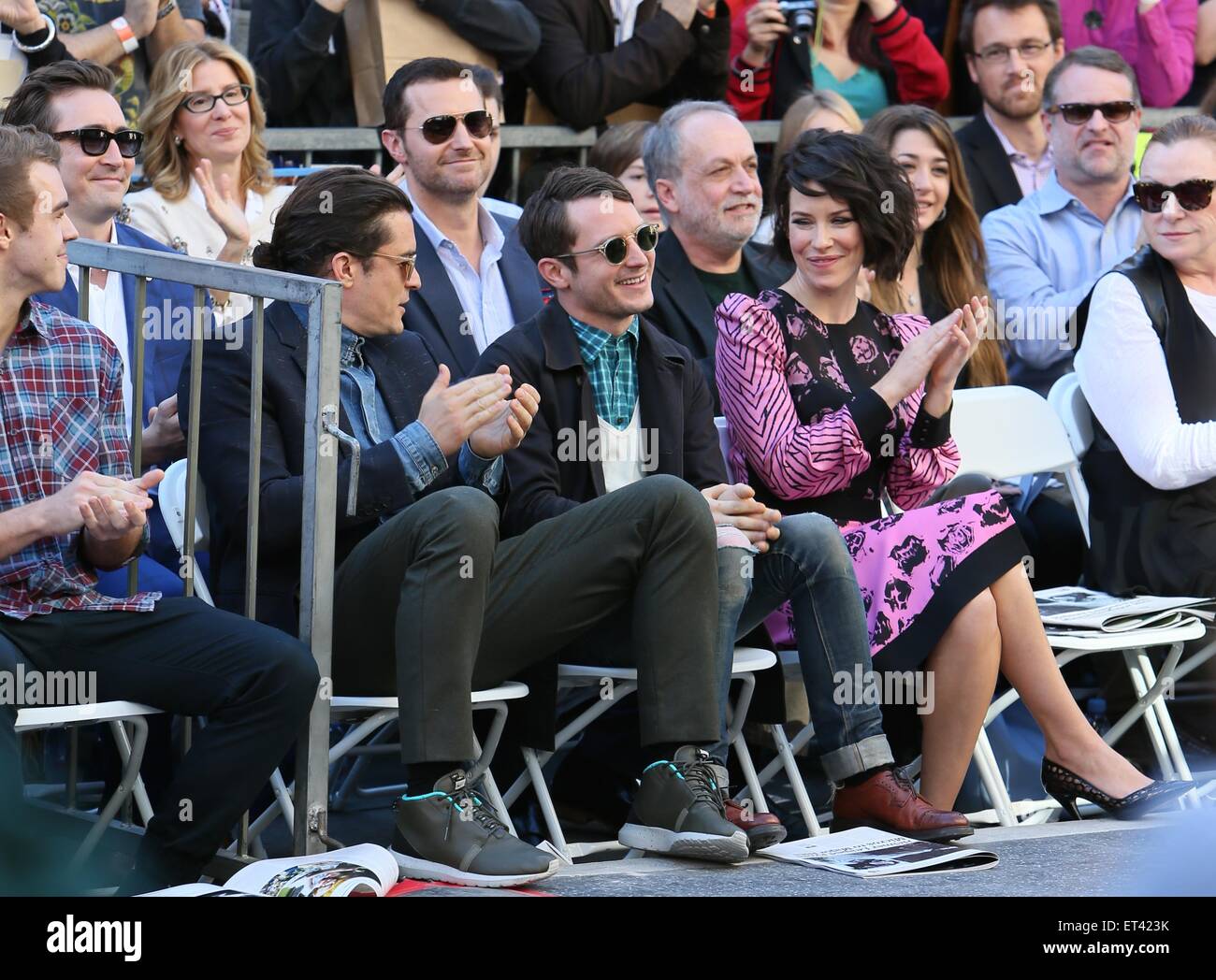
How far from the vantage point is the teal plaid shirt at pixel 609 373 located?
4.60m

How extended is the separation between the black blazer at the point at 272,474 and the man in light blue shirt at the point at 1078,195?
345cm

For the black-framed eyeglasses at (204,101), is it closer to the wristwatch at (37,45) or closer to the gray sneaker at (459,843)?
the wristwatch at (37,45)

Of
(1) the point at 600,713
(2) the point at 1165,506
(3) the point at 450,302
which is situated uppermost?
(3) the point at 450,302

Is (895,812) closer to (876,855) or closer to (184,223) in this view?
(876,855)

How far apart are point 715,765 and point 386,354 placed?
4.48ft

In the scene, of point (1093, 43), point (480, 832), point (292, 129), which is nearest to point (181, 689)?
point (480, 832)

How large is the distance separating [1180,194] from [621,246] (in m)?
2.06

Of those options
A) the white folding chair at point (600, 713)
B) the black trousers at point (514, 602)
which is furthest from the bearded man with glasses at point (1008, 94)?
the black trousers at point (514, 602)

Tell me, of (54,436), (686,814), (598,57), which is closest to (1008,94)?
(598,57)

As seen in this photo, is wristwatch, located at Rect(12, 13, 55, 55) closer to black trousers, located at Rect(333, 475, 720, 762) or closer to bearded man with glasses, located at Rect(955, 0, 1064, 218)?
black trousers, located at Rect(333, 475, 720, 762)

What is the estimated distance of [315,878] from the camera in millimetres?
3367

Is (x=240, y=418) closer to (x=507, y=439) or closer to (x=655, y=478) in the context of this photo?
(x=507, y=439)

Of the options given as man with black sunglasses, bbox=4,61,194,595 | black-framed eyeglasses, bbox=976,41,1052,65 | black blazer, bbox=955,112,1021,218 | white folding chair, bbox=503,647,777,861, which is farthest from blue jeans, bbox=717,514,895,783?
black-framed eyeglasses, bbox=976,41,1052,65

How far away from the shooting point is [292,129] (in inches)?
262
